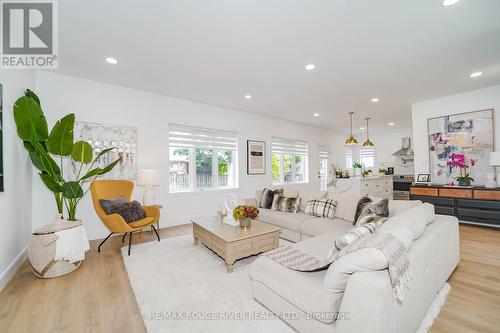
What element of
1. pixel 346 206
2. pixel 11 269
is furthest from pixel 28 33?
pixel 346 206

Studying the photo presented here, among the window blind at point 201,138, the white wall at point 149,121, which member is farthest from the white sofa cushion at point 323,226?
the window blind at point 201,138

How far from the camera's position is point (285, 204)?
152 inches

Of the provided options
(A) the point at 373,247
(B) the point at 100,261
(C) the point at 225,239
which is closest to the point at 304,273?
(A) the point at 373,247

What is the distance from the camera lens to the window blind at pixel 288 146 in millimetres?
6847

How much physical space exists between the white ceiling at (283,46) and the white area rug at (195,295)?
286cm

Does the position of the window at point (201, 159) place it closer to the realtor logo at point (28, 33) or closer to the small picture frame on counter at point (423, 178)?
the realtor logo at point (28, 33)

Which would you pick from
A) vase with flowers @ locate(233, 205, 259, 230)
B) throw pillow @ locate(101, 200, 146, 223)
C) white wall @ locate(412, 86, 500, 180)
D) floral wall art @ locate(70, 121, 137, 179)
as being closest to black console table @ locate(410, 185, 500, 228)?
white wall @ locate(412, 86, 500, 180)

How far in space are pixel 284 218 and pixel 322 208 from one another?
25.1 inches

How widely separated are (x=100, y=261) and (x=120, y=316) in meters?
1.42

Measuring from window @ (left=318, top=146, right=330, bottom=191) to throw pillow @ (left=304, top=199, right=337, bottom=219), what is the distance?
489 centimetres

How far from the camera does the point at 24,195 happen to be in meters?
3.02

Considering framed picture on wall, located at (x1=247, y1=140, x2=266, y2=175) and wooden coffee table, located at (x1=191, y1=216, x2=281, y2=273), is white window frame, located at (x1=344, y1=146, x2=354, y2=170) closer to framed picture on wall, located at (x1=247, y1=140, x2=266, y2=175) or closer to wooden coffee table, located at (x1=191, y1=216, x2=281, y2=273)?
framed picture on wall, located at (x1=247, y1=140, x2=266, y2=175)

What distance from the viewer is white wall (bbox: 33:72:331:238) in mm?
3514

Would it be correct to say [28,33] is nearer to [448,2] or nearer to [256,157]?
[448,2]
